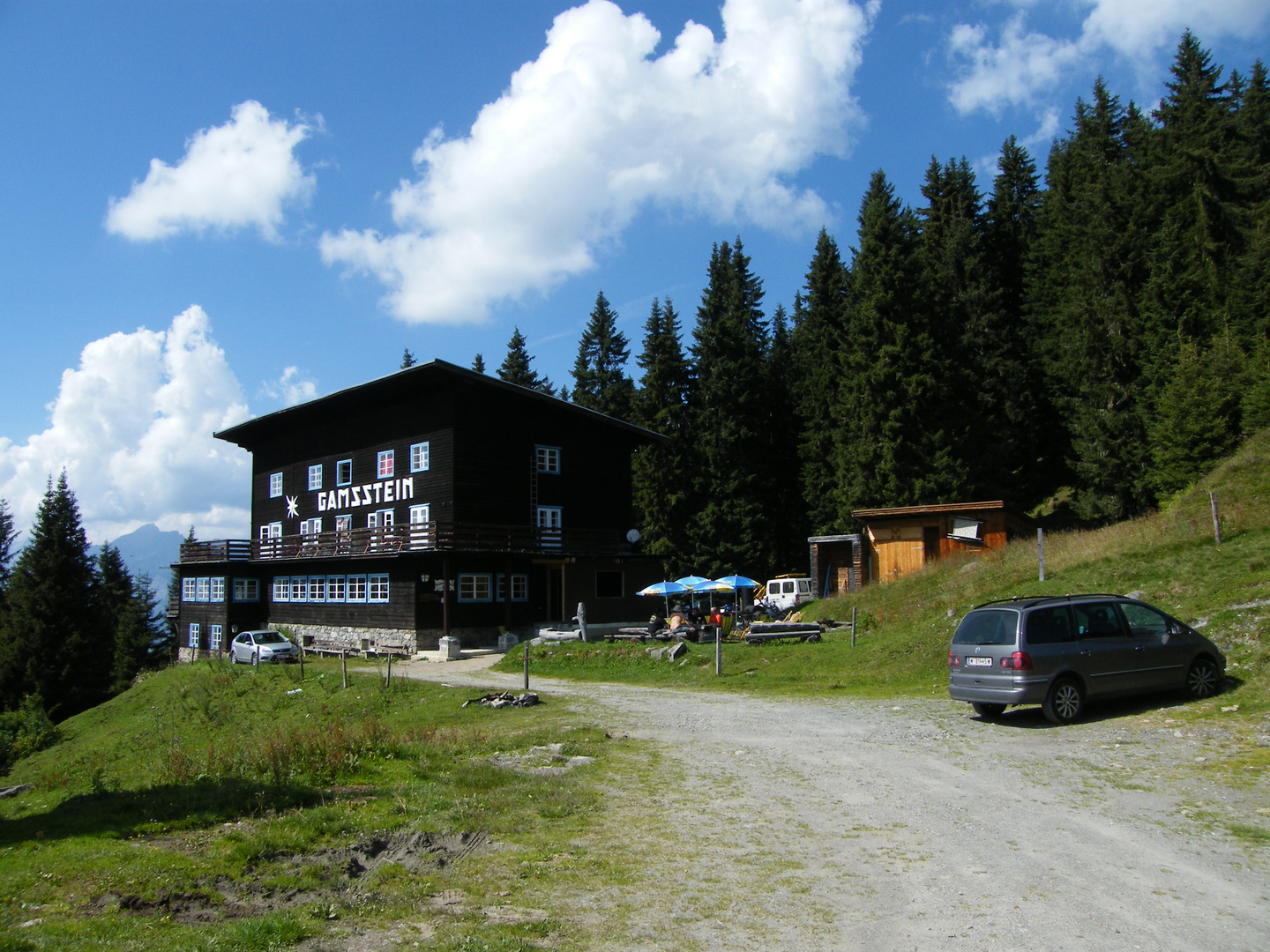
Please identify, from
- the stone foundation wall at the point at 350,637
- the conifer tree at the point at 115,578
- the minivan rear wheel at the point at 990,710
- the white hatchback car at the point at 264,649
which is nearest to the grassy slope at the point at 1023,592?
the minivan rear wheel at the point at 990,710

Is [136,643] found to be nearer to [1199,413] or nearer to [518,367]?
[518,367]

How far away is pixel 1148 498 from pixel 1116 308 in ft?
33.4

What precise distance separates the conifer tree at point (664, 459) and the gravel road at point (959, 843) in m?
44.7

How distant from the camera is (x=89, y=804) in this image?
30.7 ft

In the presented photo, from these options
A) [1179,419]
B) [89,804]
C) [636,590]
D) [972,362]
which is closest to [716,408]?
[972,362]

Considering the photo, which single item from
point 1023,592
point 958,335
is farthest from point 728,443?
point 1023,592

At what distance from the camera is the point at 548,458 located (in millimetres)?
40719

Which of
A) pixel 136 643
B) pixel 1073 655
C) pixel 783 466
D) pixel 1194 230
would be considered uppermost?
pixel 1194 230

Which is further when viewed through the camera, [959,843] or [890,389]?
[890,389]

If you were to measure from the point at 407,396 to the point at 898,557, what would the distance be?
23124 mm

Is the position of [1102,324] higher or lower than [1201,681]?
higher

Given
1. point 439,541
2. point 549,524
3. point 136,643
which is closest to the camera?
point 439,541

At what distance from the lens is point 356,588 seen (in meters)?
39.3

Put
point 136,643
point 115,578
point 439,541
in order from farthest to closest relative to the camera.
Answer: point 115,578 < point 136,643 < point 439,541
